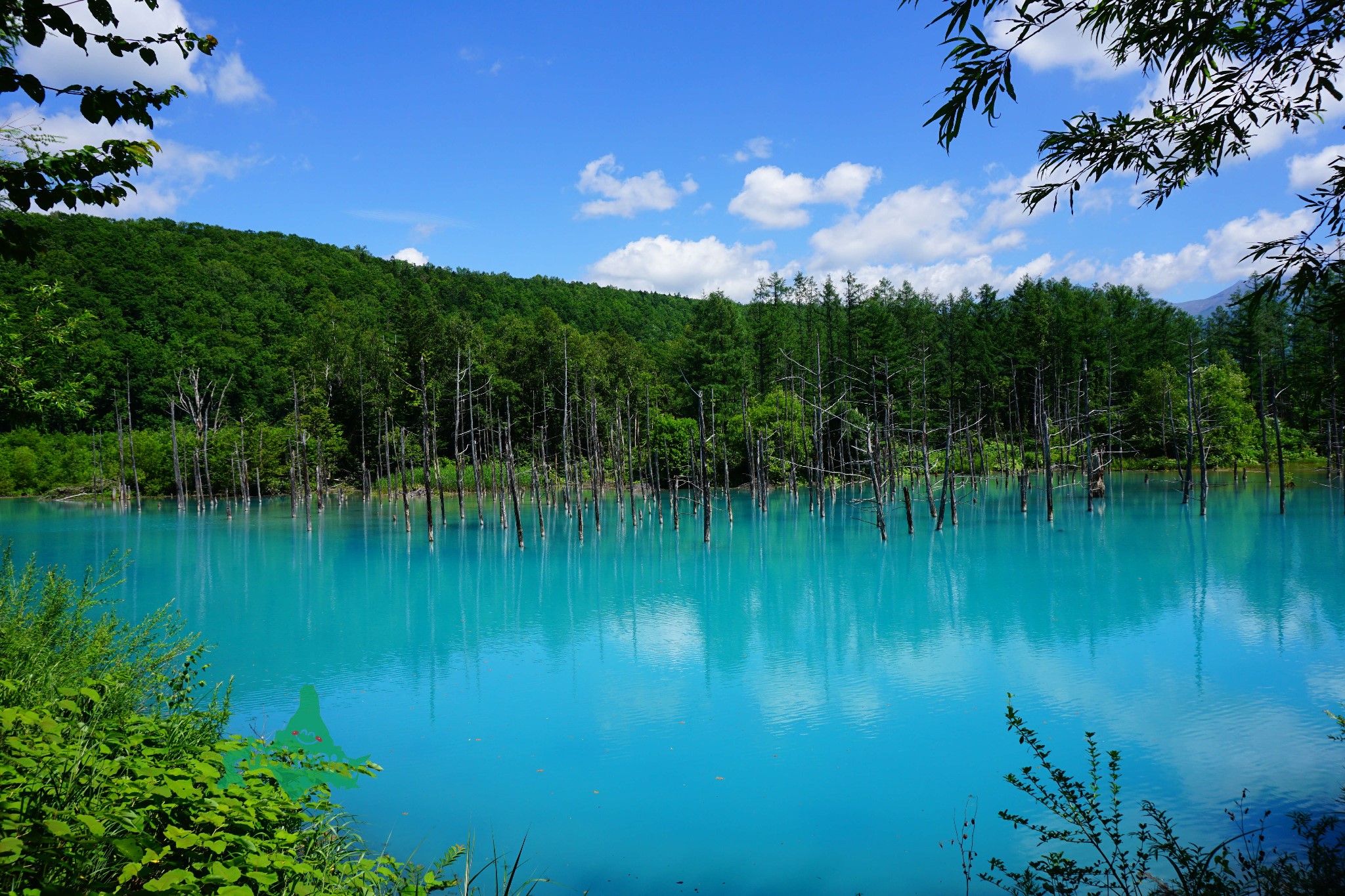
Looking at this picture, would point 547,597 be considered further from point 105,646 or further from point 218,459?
point 218,459

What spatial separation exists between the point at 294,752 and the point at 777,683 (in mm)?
6615

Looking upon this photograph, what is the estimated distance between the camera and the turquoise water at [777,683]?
19.9 ft

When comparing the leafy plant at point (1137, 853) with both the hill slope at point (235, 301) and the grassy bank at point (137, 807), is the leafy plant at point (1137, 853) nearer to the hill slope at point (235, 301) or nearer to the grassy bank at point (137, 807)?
the grassy bank at point (137, 807)

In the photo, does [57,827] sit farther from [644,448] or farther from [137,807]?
[644,448]

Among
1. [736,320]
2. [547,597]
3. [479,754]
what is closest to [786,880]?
[479,754]

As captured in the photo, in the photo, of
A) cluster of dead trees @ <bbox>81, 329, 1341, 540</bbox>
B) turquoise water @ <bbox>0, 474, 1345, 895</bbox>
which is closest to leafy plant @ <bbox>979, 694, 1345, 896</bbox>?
turquoise water @ <bbox>0, 474, 1345, 895</bbox>

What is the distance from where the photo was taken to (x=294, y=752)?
4332 millimetres

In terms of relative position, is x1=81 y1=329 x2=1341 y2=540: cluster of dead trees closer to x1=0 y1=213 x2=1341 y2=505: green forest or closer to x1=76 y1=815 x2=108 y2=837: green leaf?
x1=0 y1=213 x2=1341 y2=505: green forest

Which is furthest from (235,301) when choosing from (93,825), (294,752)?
(93,825)

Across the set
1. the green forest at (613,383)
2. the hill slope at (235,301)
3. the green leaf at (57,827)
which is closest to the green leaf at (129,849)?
the green leaf at (57,827)

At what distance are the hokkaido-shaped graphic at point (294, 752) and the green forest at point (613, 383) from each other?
2653cm

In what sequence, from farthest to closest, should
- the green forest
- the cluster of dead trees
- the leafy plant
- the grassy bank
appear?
1. the green forest
2. the cluster of dead trees
3. the leafy plant
4. the grassy bank

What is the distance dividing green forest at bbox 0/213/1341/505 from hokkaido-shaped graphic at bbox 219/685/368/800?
26.5m

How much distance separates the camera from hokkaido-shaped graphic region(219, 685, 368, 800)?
396cm
